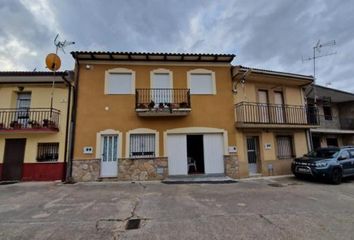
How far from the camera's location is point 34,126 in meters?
10.5

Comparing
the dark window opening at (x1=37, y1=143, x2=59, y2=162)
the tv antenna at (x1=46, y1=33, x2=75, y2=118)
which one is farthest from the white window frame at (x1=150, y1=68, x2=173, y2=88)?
the dark window opening at (x1=37, y1=143, x2=59, y2=162)

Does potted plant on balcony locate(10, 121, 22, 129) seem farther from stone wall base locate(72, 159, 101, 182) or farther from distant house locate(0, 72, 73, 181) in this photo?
stone wall base locate(72, 159, 101, 182)

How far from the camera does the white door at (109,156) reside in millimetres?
Result: 10680

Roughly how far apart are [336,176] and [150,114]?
31.9 feet

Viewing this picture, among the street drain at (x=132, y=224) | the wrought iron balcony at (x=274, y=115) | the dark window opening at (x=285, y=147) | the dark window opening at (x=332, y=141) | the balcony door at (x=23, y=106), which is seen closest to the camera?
the street drain at (x=132, y=224)

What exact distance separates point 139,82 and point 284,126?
8851 millimetres

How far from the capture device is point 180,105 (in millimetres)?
11008

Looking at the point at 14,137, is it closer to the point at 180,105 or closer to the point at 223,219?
the point at 180,105

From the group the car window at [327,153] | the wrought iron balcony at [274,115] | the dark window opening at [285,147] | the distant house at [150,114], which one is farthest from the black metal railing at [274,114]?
the car window at [327,153]

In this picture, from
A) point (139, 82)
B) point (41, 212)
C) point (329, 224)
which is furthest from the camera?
point (139, 82)

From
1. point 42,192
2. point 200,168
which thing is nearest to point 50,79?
point 42,192

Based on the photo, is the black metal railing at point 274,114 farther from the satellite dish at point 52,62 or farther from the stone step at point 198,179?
the satellite dish at point 52,62

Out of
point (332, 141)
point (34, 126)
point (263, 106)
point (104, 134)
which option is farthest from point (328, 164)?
point (34, 126)

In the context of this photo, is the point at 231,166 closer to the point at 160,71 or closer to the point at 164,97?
the point at 164,97
